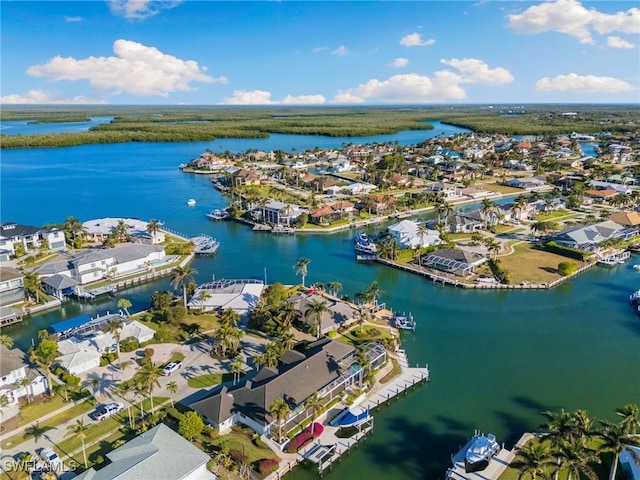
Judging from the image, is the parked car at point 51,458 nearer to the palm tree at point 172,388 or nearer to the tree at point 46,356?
the tree at point 46,356

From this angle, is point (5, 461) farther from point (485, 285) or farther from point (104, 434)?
point (485, 285)

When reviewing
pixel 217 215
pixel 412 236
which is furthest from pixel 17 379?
pixel 217 215

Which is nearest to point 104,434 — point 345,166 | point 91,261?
point 91,261

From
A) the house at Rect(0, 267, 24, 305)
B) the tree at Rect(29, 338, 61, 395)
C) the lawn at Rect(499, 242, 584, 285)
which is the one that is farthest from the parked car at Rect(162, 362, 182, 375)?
the lawn at Rect(499, 242, 584, 285)

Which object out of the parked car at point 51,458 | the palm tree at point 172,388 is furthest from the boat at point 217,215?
the parked car at point 51,458

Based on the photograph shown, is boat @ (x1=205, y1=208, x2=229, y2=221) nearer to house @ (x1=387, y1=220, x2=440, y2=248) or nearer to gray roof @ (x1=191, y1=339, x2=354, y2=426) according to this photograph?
house @ (x1=387, y1=220, x2=440, y2=248)

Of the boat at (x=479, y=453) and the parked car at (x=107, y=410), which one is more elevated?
the parked car at (x=107, y=410)

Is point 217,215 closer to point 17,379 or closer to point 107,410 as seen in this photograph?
point 17,379
